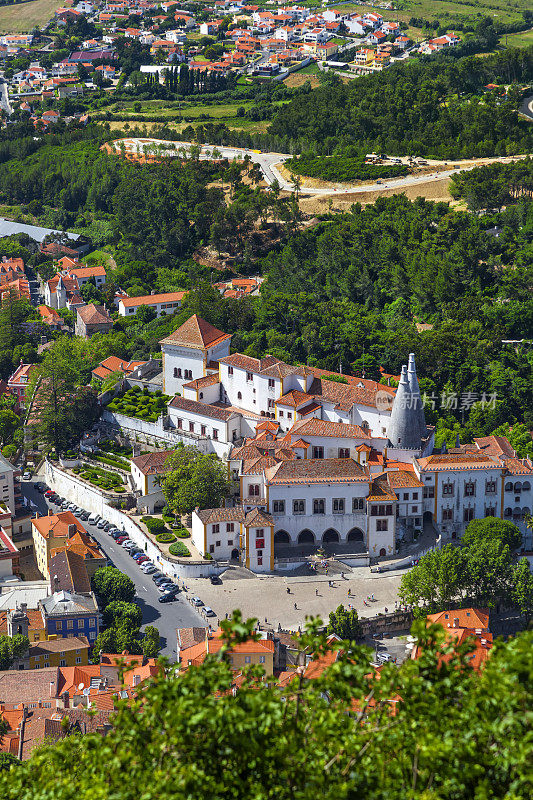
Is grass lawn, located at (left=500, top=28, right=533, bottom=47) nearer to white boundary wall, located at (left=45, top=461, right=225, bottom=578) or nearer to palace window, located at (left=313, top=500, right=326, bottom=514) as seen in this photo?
white boundary wall, located at (left=45, top=461, right=225, bottom=578)

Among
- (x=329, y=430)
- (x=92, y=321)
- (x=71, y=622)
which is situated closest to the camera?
(x=71, y=622)

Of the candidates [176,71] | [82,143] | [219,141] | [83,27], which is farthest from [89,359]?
[83,27]

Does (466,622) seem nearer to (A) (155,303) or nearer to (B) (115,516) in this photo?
(B) (115,516)

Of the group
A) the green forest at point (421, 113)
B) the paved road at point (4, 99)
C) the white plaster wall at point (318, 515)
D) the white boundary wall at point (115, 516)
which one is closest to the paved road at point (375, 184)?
the green forest at point (421, 113)

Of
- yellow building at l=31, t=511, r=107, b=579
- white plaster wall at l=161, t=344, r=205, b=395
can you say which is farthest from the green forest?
yellow building at l=31, t=511, r=107, b=579

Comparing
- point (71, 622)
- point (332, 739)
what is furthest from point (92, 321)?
point (332, 739)

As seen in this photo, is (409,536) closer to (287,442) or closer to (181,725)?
(287,442)
